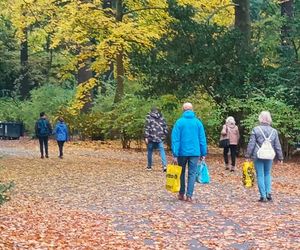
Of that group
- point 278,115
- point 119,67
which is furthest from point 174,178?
point 119,67

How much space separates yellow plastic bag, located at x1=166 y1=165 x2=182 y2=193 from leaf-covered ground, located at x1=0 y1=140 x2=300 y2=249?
29 cm

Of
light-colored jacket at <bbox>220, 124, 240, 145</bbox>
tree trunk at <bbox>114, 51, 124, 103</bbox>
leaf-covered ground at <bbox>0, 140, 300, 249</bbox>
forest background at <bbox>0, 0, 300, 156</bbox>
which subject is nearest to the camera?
leaf-covered ground at <bbox>0, 140, 300, 249</bbox>

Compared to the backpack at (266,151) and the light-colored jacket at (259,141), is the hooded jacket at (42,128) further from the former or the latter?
the backpack at (266,151)

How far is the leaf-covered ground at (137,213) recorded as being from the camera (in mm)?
9195

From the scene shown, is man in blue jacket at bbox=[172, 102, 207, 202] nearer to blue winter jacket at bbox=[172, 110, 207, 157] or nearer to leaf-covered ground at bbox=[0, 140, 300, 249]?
blue winter jacket at bbox=[172, 110, 207, 157]

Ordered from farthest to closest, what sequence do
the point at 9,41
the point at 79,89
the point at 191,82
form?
the point at 9,41 → the point at 79,89 → the point at 191,82

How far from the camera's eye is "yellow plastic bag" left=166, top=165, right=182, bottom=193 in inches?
493

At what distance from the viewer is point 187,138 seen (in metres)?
12.5

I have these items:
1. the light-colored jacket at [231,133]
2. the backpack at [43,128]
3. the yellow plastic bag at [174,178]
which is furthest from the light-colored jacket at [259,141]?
the backpack at [43,128]

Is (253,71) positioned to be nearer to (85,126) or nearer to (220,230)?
(85,126)

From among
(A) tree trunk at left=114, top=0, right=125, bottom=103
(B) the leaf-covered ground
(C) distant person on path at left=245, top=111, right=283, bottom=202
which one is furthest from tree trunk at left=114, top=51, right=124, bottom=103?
(C) distant person on path at left=245, top=111, right=283, bottom=202

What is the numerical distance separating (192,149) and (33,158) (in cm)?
1252

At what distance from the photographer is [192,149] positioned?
12.5 meters

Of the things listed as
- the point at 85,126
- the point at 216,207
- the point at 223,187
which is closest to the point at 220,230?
the point at 216,207
